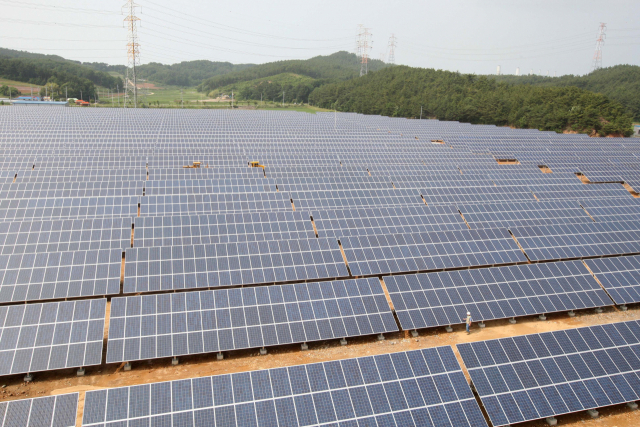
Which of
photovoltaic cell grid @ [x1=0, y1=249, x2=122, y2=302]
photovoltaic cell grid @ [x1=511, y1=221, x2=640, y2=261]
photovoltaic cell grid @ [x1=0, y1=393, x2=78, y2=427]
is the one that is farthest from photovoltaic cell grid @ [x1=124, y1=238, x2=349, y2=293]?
photovoltaic cell grid @ [x1=511, y1=221, x2=640, y2=261]

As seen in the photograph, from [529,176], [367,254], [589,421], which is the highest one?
[529,176]

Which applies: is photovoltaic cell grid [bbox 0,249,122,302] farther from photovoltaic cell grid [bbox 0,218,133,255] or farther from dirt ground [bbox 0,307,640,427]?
dirt ground [bbox 0,307,640,427]

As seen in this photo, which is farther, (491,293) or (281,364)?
(491,293)

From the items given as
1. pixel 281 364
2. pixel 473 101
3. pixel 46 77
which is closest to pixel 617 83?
pixel 473 101

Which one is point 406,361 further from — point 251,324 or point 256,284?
point 256,284

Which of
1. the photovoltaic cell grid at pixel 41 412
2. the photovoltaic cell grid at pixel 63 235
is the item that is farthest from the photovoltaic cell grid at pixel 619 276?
the photovoltaic cell grid at pixel 63 235

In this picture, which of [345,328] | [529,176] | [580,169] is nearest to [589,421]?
[345,328]

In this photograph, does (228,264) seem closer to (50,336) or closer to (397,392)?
(50,336)
